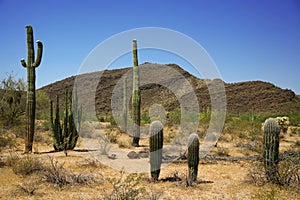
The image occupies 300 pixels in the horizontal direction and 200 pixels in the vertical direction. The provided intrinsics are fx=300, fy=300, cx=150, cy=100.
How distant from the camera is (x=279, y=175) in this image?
650 centimetres

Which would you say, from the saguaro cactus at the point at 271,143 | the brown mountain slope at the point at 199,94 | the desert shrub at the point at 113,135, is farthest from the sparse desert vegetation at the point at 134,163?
the brown mountain slope at the point at 199,94

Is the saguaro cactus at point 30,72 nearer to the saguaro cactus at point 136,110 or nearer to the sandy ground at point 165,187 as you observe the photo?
the sandy ground at point 165,187

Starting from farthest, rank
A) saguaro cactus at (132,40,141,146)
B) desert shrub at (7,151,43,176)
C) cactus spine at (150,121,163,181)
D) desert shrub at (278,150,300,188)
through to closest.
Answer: saguaro cactus at (132,40,141,146) → desert shrub at (7,151,43,176) → cactus spine at (150,121,163,181) → desert shrub at (278,150,300,188)

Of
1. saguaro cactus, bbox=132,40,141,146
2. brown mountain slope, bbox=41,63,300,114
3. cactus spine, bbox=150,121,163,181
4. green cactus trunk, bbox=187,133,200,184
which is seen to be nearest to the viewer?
green cactus trunk, bbox=187,133,200,184

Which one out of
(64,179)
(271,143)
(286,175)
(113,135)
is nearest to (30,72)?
(64,179)

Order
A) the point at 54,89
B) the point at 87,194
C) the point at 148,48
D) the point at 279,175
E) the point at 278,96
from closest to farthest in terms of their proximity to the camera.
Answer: the point at 87,194
the point at 279,175
the point at 148,48
the point at 278,96
the point at 54,89

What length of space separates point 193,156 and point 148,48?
629 cm

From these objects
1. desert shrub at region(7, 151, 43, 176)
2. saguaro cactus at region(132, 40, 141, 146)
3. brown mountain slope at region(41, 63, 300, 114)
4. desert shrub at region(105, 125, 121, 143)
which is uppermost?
brown mountain slope at region(41, 63, 300, 114)

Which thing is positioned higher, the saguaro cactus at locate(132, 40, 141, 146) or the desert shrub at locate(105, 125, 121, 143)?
the saguaro cactus at locate(132, 40, 141, 146)

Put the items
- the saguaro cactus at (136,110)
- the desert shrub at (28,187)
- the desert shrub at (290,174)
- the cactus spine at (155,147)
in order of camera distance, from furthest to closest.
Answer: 1. the saguaro cactus at (136,110)
2. the cactus spine at (155,147)
3. the desert shrub at (290,174)
4. the desert shrub at (28,187)

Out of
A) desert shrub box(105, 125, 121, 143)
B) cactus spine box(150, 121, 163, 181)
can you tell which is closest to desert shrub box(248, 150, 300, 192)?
cactus spine box(150, 121, 163, 181)

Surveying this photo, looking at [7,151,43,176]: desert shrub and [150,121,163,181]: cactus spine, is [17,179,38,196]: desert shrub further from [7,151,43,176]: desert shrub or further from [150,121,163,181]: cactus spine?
[150,121,163,181]: cactus spine

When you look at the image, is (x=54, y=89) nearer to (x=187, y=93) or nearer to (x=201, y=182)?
(x=187, y=93)

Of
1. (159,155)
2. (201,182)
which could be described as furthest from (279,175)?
→ (159,155)
